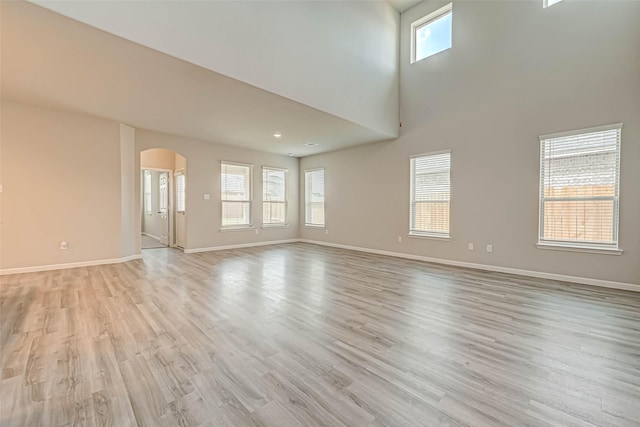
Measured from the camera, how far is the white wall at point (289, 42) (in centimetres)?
271

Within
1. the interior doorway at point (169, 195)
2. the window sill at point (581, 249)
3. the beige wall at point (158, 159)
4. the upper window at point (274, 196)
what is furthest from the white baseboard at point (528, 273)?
the beige wall at point (158, 159)

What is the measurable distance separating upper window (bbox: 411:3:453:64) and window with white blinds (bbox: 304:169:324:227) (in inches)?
146

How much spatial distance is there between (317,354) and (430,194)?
14.7ft

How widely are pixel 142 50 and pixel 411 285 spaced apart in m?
4.17

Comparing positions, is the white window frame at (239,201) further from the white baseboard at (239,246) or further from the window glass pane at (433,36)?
the window glass pane at (433,36)

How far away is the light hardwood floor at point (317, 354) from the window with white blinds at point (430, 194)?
1.85 m

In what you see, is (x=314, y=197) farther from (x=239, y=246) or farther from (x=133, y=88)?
(x=133, y=88)

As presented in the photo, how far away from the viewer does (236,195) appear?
738cm

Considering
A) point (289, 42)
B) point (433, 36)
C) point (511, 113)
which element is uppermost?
point (433, 36)

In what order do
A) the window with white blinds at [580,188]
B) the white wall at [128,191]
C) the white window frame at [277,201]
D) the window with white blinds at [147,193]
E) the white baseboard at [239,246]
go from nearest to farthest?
the window with white blinds at [580,188] < the white wall at [128,191] < the white baseboard at [239,246] < the white window frame at [277,201] < the window with white blinds at [147,193]

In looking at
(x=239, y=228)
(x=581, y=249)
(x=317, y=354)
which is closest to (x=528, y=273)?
(x=581, y=249)

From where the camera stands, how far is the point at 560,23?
415 centimetres

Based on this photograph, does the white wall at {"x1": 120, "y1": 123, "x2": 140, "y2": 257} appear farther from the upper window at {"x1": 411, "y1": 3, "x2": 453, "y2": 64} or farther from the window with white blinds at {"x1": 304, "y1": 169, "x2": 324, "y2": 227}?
the upper window at {"x1": 411, "y1": 3, "x2": 453, "y2": 64}

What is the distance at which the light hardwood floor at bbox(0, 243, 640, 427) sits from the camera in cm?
150
